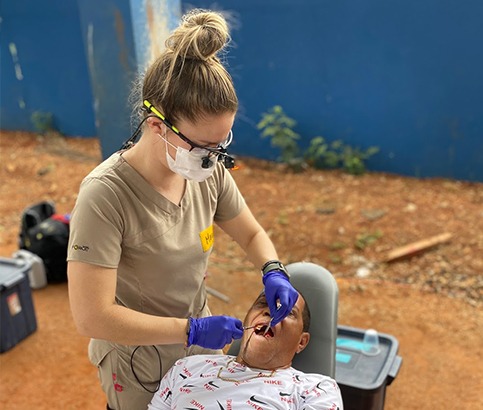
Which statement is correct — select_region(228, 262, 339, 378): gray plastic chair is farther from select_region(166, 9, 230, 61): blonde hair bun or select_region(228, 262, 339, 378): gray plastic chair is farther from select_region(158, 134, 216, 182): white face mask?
select_region(166, 9, 230, 61): blonde hair bun

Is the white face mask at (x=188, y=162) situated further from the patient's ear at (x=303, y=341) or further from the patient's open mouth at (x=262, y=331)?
the patient's ear at (x=303, y=341)

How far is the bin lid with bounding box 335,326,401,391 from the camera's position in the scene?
2.49 metres

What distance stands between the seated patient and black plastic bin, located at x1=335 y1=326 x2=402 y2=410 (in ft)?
1.40

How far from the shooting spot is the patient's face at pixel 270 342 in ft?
6.93

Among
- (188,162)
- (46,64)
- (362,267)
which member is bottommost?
(362,267)

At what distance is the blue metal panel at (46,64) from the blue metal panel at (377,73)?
231cm

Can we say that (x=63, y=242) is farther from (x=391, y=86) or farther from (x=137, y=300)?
(x=391, y=86)

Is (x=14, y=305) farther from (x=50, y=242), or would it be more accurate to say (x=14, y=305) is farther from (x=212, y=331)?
(x=212, y=331)

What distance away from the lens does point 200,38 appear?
1628 mm

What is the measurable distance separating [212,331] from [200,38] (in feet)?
2.99

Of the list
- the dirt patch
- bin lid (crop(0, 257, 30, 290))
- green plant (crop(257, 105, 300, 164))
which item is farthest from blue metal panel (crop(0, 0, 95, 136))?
bin lid (crop(0, 257, 30, 290))

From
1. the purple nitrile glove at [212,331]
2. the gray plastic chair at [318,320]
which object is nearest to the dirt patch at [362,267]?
the gray plastic chair at [318,320]

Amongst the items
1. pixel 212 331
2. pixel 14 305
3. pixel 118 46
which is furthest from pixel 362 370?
pixel 118 46

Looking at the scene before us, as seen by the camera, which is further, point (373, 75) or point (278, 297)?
point (373, 75)
